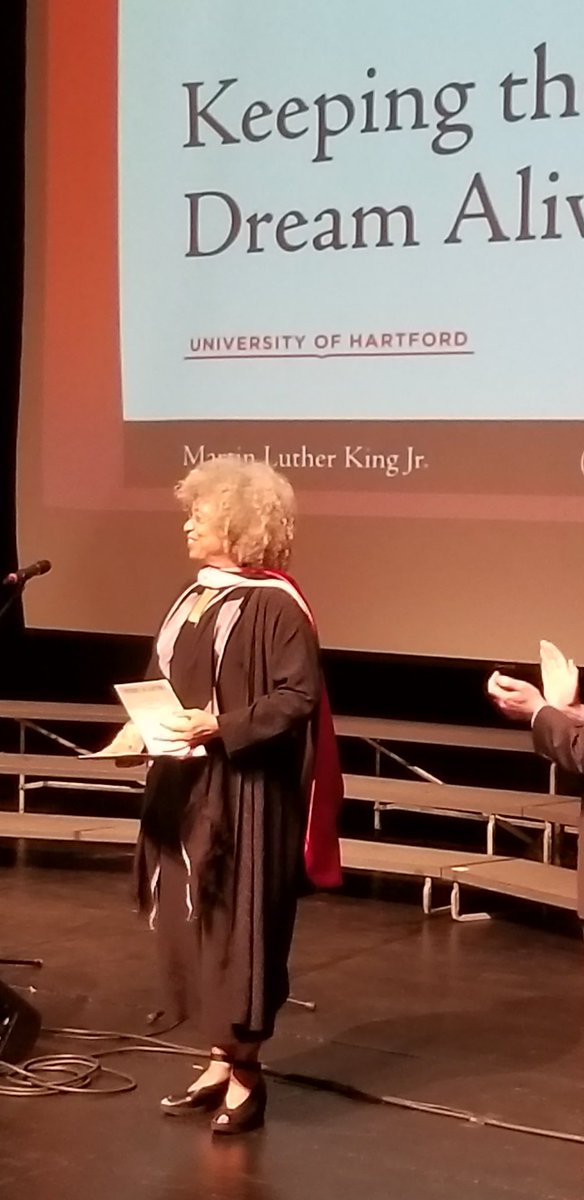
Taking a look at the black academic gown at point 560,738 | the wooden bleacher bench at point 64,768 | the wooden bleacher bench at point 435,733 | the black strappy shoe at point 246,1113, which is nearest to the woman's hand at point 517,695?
the black academic gown at point 560,738

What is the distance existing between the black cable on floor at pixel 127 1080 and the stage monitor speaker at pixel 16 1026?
0.03 meters

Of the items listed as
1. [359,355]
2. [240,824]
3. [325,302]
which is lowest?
[240,824]

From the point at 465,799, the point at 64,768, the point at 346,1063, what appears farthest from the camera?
the point at 64,768

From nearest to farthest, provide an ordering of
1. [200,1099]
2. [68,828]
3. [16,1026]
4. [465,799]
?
[200,1099], [16,1026], [465,799], [68,828]

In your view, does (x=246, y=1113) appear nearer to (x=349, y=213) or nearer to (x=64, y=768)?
(x=64, y=768)

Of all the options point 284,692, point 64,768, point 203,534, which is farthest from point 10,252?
point 284,692

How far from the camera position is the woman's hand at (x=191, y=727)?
333 cm

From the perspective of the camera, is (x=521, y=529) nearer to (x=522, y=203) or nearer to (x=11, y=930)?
(x=522, y=203)

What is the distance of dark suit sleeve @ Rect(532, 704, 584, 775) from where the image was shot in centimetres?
282

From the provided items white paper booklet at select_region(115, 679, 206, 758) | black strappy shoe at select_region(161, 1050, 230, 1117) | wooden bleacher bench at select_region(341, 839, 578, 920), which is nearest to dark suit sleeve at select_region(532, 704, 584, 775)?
white paper booklet at select_region(115, 679, 206, 758)

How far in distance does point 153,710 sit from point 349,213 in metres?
2.47

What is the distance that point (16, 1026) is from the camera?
394 cm

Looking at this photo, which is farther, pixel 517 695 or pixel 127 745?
pixel 127 745

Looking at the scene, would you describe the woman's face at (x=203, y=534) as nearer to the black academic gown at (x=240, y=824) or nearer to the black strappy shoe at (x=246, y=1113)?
the black academic gown at (x=240, y=824)
